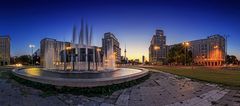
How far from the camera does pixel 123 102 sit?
10312 millimetres

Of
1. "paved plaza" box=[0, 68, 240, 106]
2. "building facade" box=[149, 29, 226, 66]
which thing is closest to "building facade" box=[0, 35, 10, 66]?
"building facade" box=[149, 29, 226, 66]

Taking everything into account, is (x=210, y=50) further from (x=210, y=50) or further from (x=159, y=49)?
(x=159, y=49)

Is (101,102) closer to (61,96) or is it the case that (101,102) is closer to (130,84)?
(61,96)

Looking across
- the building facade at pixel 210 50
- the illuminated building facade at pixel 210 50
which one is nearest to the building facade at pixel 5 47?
the building facade at pixel 210 50

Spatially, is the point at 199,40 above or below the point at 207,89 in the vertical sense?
above

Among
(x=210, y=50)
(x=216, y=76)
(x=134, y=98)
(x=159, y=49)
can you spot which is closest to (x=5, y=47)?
(x=159, y=49)

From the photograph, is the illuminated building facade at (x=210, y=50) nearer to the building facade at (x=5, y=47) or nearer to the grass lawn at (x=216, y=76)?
the grass lawn at (x=216, y=76)

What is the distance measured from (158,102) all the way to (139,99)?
3.51ft

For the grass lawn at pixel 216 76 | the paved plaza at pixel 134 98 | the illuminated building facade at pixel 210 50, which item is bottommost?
the paved plaza at pixel 134 98

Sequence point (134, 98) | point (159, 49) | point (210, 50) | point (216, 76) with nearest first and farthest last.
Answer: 1. point (134, 98)
2. point (216, 76)
3. point (210, 50)
4. point (159, 49)

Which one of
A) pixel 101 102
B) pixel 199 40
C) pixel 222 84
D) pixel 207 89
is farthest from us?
pixel 199 40

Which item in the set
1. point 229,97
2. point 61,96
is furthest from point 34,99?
point 229,97

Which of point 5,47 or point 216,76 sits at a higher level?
point 5,47

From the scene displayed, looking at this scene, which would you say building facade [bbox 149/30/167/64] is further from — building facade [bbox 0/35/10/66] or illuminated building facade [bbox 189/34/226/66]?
building facade [bbox 0/35/10/66]
